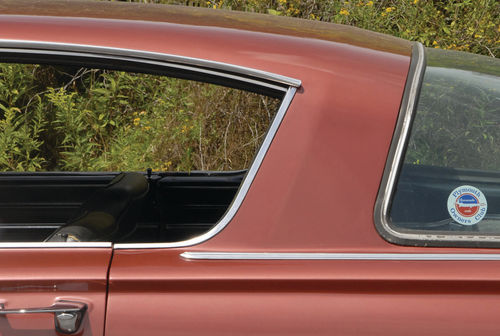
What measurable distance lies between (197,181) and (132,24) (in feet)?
4.88

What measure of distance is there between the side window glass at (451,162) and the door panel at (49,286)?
715mm

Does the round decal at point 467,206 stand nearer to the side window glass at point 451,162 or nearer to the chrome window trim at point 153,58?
the side window glass at point 451,162

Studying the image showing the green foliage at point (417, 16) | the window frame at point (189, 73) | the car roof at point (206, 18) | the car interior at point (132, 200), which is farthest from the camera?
the green foliage at point (417, 16)

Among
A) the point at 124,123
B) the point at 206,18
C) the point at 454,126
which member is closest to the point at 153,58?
the point at 206,18

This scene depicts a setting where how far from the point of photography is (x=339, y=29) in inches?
92.3

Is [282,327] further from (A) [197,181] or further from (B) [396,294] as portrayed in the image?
(A) [197,181]

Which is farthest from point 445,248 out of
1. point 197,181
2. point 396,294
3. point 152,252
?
point 197,181

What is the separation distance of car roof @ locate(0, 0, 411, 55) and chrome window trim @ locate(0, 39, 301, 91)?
186 mm

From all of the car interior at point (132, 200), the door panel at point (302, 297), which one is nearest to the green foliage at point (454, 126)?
the door panel at point (302, 297)

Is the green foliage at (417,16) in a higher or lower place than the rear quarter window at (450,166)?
higher

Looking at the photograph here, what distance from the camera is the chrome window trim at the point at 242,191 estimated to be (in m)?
1.80

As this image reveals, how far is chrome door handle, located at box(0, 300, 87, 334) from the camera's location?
67.2 inches

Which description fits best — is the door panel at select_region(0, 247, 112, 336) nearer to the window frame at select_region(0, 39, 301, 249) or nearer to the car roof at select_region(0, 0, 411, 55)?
Answer: the window frame at select_region(0, 39, 301, 249)

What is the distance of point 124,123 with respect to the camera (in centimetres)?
604
